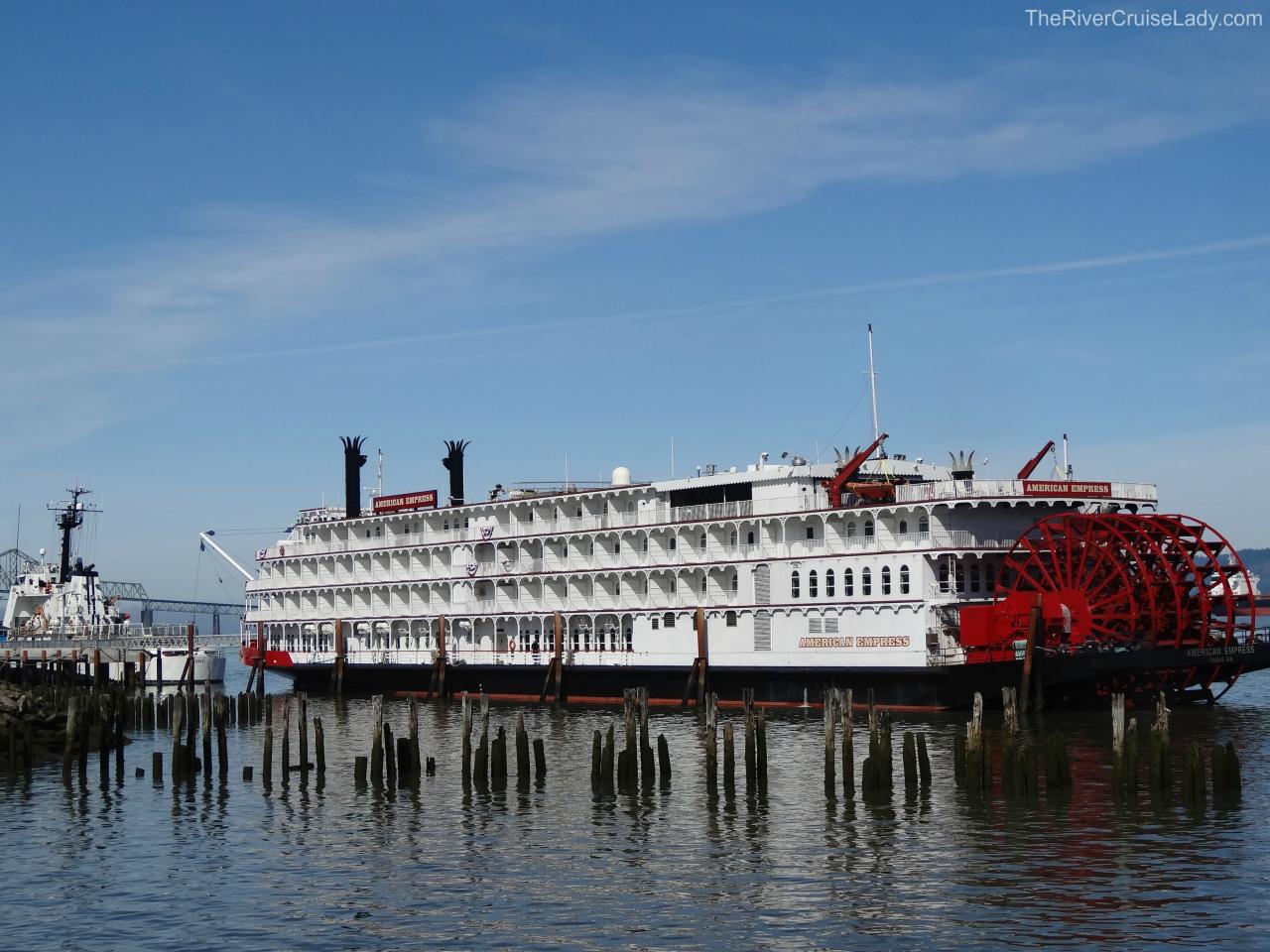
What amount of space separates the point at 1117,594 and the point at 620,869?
3272cm

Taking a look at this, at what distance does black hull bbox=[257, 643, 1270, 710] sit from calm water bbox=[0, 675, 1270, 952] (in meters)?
11.8

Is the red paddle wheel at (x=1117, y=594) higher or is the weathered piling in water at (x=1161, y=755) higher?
the red paddle wheel at (x=1117, y=594)

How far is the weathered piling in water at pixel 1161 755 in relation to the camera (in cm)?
3509

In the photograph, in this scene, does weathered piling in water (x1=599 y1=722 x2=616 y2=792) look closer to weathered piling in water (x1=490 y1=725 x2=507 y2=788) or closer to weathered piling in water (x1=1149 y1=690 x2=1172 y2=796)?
weathered piling in water (x1=490 y1=725 x2=507 y2=788)

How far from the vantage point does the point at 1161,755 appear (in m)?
35.1

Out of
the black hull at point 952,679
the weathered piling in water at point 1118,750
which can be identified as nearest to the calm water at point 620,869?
the weathered piling in water at point 1118,750

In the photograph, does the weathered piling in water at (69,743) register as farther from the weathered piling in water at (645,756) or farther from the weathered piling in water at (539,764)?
the weathered piling in water at (645,756)

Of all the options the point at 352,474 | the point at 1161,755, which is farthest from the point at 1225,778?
the point at 352,474

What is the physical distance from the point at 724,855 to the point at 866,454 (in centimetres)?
3344

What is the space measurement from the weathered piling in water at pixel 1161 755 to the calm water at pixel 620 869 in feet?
4.77

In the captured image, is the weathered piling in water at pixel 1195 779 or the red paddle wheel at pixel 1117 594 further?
the red paddle wheel at pixel 1117 594

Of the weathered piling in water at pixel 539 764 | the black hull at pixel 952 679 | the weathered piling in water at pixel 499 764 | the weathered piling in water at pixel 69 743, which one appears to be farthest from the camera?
the black hull at pixel 952 679

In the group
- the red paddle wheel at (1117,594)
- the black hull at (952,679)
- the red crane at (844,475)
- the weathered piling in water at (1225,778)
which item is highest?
the red crane at (844,475)

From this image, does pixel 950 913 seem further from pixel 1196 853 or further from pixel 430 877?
pixel 430 877
